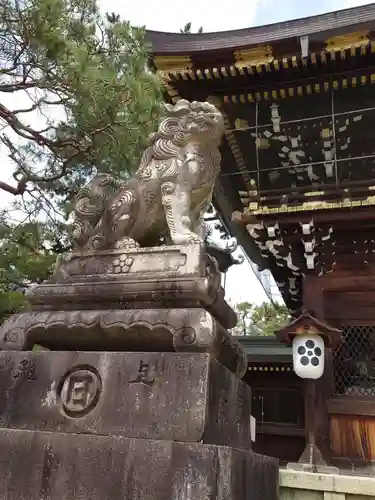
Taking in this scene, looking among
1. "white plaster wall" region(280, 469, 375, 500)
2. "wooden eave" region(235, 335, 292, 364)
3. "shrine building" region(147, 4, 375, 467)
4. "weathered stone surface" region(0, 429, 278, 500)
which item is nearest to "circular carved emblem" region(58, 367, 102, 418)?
"weathered stone surface" region(0, 429, 278, 500)

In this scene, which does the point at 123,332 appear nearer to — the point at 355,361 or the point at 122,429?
the point at 122,429

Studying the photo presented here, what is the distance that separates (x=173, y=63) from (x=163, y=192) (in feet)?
16.8

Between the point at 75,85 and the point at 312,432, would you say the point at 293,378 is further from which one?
the point at 75,85

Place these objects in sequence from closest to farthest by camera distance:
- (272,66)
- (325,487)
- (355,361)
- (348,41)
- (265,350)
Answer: (325,487), (348,41), (272,66), (355,361), (265,350)

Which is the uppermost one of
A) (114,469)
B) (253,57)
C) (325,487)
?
(253,57)

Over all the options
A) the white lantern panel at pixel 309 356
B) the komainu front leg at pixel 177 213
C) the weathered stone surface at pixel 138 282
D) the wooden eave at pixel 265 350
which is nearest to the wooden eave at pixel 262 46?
the white lantern panel at pixel 309 356

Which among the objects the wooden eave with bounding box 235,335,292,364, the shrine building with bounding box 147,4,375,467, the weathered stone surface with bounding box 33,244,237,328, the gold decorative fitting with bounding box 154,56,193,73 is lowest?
the weathered stone surface with bounding box 33,244,237,328

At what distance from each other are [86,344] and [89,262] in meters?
0.71

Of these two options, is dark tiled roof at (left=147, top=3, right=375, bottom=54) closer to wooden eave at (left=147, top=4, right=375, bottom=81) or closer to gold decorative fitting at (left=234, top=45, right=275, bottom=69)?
wooden eave at (left=147, top=4, right=375, bottom=81)

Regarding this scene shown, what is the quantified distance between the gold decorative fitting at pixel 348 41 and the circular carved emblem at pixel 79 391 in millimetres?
6358

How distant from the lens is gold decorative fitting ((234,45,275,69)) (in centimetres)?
742

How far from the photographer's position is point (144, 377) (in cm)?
275

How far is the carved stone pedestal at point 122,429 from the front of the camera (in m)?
2.34

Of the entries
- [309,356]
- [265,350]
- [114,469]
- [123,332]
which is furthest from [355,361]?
[114,469]
